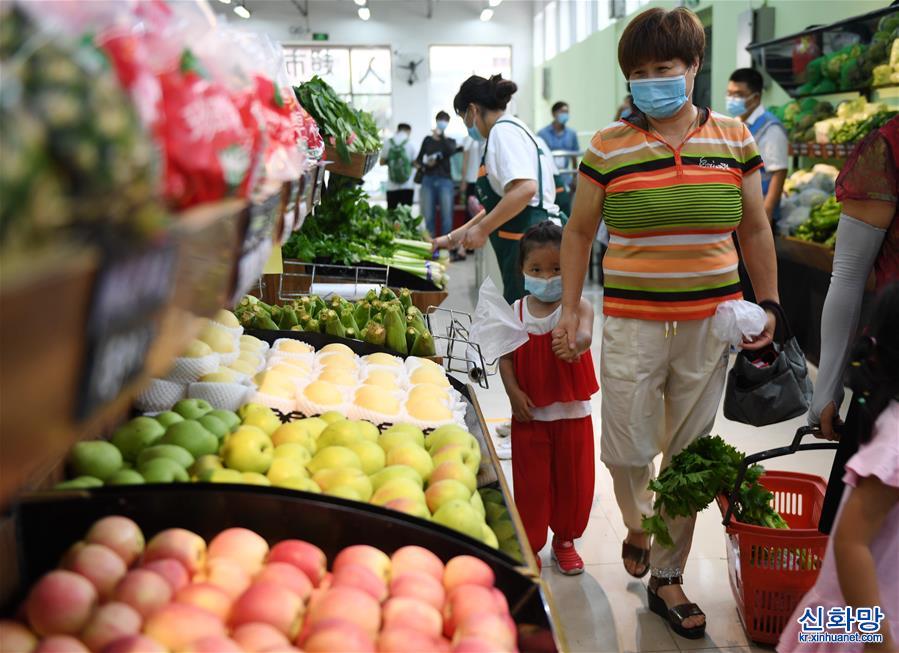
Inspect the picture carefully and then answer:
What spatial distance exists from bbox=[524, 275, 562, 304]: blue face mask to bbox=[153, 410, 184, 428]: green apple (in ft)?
4.69

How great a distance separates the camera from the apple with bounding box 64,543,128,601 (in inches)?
50.4

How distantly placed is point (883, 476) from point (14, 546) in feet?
5.03

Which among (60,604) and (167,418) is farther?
(167,418)

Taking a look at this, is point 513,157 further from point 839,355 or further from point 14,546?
point 14,546

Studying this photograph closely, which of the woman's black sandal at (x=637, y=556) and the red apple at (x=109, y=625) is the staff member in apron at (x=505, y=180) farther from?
the red apple at (x=109, y=625)

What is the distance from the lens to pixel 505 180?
12.6ft

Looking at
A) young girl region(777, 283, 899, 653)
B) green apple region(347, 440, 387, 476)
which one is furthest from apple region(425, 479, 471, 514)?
young girl region(777, 283, 899, 653)

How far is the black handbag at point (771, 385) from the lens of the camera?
8.11 ft

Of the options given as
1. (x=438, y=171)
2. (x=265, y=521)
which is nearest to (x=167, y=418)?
(x=265, y=521)

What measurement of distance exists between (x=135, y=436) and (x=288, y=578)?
1.94 ft

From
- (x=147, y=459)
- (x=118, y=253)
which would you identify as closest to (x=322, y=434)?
(x=147, y=459)

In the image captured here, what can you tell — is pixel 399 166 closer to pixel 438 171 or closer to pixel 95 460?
pixel 438 171

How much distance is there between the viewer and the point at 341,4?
20.6 meters

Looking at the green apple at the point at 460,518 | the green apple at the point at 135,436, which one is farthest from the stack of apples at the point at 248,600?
the green apple at the point at 135,436
